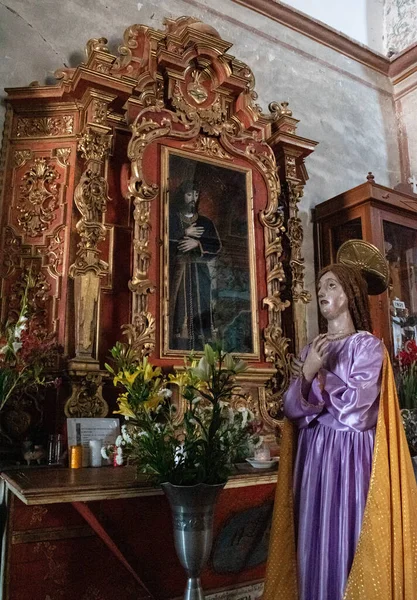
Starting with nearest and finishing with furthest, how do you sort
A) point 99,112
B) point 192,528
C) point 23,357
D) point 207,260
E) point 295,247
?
point 192,528 < point 23,357 < point 99,112 < point 207,260 < point 295,247

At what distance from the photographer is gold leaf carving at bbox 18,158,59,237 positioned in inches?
123

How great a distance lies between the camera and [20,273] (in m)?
3.03

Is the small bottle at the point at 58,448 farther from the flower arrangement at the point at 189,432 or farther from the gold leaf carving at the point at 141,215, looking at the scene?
the flower arrangement at the point at 189,432

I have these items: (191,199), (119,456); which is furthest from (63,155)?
Result: (119,456)

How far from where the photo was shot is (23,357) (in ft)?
8.65

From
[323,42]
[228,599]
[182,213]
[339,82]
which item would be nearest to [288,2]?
[323,42]

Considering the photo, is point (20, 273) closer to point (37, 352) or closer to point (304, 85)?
point (37, 352)

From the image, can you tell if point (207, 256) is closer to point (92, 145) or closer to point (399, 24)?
point (92, 145)

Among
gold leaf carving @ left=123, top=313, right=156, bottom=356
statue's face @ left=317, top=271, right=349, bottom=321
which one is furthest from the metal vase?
gold leaf carving @ left=123, top=313, right=156, bottom=356

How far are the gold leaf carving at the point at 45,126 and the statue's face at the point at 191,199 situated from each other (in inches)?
33.7

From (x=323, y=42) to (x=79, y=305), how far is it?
4095 mm

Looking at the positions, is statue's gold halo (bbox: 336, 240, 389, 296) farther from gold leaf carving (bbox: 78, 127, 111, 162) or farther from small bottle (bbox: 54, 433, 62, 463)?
small bottle (bbox: 54, 433, 62, 463)

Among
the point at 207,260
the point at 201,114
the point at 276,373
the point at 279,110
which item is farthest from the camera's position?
the point at 279,110

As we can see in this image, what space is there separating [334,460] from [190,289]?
1641 millimetres
